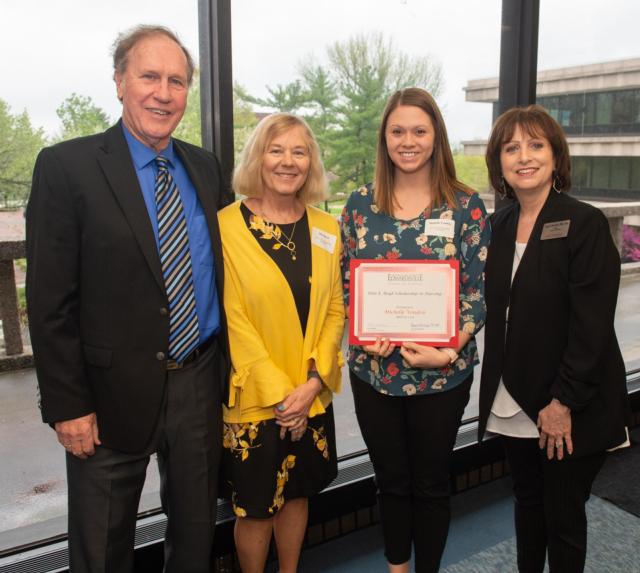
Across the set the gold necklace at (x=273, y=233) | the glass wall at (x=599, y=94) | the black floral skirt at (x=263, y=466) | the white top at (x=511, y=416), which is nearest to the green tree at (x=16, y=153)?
the gold necklace at (x=273, y=233)

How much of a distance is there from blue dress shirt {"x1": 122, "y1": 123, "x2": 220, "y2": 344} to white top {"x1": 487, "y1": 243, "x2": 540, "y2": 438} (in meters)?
0.89

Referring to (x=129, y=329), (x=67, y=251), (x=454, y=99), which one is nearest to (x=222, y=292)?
(x=129, y=329)

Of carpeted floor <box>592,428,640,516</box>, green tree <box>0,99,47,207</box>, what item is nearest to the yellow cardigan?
green tree <box>0,99,47,207</box>

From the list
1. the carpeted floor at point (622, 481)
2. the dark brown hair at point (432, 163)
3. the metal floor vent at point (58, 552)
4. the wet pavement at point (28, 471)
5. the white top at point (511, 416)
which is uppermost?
the dark brown hair at point (432, 163)

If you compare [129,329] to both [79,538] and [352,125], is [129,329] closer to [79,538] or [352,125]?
[79,538]

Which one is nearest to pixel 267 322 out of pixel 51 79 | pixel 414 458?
pixel 414 458

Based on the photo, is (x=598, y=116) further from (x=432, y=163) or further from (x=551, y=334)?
(x=551, y=334)

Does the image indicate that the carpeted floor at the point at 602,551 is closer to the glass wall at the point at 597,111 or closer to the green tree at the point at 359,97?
the green tree at the point at 359,97

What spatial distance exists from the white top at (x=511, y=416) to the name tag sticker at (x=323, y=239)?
0.54m

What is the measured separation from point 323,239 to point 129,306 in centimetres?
62

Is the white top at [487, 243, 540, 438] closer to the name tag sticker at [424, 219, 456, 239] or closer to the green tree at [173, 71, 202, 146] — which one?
the name tag sticker at [424, 219, 456, 239]

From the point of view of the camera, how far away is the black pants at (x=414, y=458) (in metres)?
1.84

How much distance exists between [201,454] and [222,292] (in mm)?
461

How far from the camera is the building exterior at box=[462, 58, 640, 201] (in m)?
3.19
